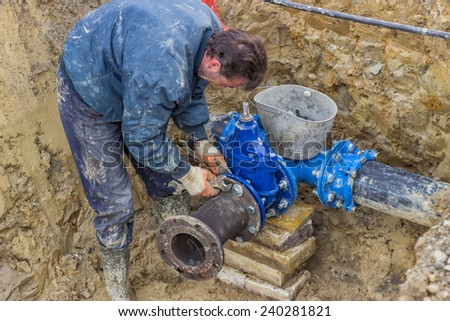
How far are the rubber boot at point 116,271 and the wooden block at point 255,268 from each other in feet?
2.20

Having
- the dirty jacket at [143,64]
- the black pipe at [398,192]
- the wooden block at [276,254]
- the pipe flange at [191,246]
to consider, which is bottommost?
the wooden block at [276,254]

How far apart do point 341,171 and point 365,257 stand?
0.79 meters

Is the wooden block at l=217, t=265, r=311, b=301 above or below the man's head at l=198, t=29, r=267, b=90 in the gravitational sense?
below

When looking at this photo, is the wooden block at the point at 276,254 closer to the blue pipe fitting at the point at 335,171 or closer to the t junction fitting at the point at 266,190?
the t junction fitting at the point at 266,190

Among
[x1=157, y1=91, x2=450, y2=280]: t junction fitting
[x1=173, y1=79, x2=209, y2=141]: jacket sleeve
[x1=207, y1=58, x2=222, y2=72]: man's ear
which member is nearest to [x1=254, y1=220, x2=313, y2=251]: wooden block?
[x1=157, y1=91, x2=450, y2=280]: t junction fitting

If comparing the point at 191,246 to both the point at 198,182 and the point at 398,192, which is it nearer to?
the point at 198,182

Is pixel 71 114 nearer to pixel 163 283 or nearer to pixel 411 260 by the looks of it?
pixel 163 283

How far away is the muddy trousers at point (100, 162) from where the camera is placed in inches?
124

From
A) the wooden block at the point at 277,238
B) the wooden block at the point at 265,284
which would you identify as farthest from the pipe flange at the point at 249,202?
the wooden block at the point at 265,284

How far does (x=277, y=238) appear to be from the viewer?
139 inches

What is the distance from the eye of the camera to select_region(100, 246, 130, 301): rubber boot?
3541 mm

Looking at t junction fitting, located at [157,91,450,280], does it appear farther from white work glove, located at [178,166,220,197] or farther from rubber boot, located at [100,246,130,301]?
rubber boot, located at [100,246,130,301]

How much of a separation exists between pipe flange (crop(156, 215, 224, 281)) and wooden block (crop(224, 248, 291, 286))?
0.59 meters

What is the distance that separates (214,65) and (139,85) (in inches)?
15.4
